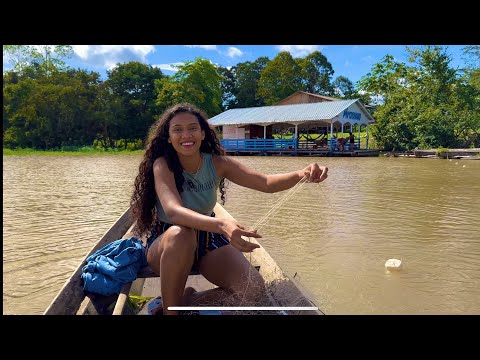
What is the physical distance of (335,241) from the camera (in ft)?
15.7

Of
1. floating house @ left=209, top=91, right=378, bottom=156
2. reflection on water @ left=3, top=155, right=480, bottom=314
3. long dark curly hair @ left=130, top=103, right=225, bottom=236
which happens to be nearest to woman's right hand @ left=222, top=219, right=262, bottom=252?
long dark curly hair @ left=130, top=103, right=225, bottom=236

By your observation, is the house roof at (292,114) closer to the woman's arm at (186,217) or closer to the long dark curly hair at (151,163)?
the long dark curly hair at (151,163)

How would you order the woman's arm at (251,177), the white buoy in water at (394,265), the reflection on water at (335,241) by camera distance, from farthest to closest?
1. the white buoy in water at (394,265)
2. the reflection on water at (335,241)
3. the woman's arm at (251,177)

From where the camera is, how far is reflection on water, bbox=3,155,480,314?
10.5 ft

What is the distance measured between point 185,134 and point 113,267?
861mm

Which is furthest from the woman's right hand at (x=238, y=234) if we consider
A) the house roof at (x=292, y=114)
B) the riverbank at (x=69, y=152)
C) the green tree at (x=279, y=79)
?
the green tree at (x=279, y=79)

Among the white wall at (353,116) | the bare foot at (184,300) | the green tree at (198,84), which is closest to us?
the bare foot at (184,300)

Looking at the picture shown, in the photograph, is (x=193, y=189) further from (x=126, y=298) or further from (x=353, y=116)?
(x=353, y=116)

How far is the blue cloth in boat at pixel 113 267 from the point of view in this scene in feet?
7.66

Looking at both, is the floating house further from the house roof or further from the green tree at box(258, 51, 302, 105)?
the green tree at box(258, 51, 302, 105)

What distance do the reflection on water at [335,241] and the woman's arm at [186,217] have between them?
1420 millimetres

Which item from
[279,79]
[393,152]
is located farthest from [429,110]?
[279,79]

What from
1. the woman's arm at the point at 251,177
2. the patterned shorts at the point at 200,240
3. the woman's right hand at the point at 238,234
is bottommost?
the patterned shorts at the point at 200,240
